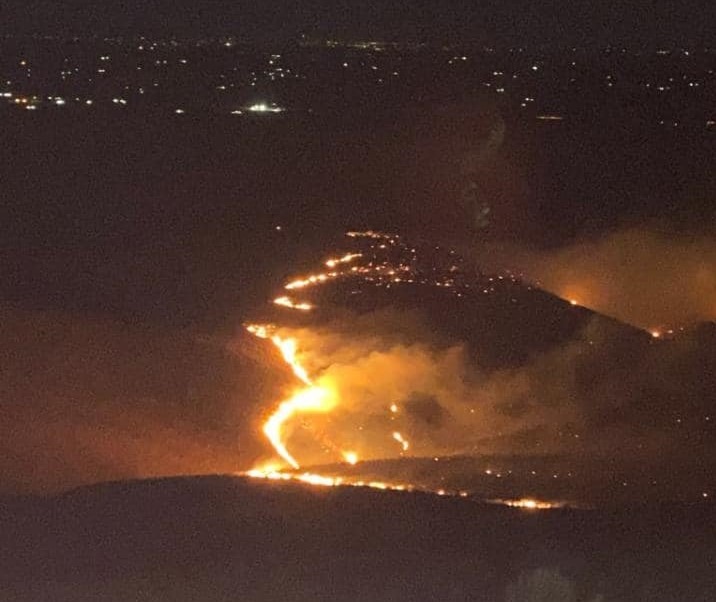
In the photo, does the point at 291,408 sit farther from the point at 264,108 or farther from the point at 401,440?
the point at 264,108

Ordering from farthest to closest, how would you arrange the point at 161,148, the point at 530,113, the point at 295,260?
the point at 530,113 < the point at 161,148 < the point at 295,260

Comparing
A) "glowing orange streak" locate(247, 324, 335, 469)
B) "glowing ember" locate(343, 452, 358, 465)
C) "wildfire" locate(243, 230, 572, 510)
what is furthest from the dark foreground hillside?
"glowing orange streak" locate(247, 324, 335, 469)

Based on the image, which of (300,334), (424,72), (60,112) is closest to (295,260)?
(300,334)

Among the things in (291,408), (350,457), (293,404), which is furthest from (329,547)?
(293,404)

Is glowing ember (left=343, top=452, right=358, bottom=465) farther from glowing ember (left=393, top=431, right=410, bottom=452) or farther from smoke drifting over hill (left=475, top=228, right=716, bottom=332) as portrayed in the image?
smoke drifting over hill (left=475, top=228, right=716, bottom=332)

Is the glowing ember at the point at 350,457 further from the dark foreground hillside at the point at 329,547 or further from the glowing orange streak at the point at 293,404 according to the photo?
the dark foreground hillside at the point at 329,547

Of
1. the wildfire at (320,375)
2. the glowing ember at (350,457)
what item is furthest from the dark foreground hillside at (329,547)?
the glowing ember at (350,457)

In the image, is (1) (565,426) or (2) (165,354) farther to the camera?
(2) (165,354)

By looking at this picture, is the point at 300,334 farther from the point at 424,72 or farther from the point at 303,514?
the point at 424,72
